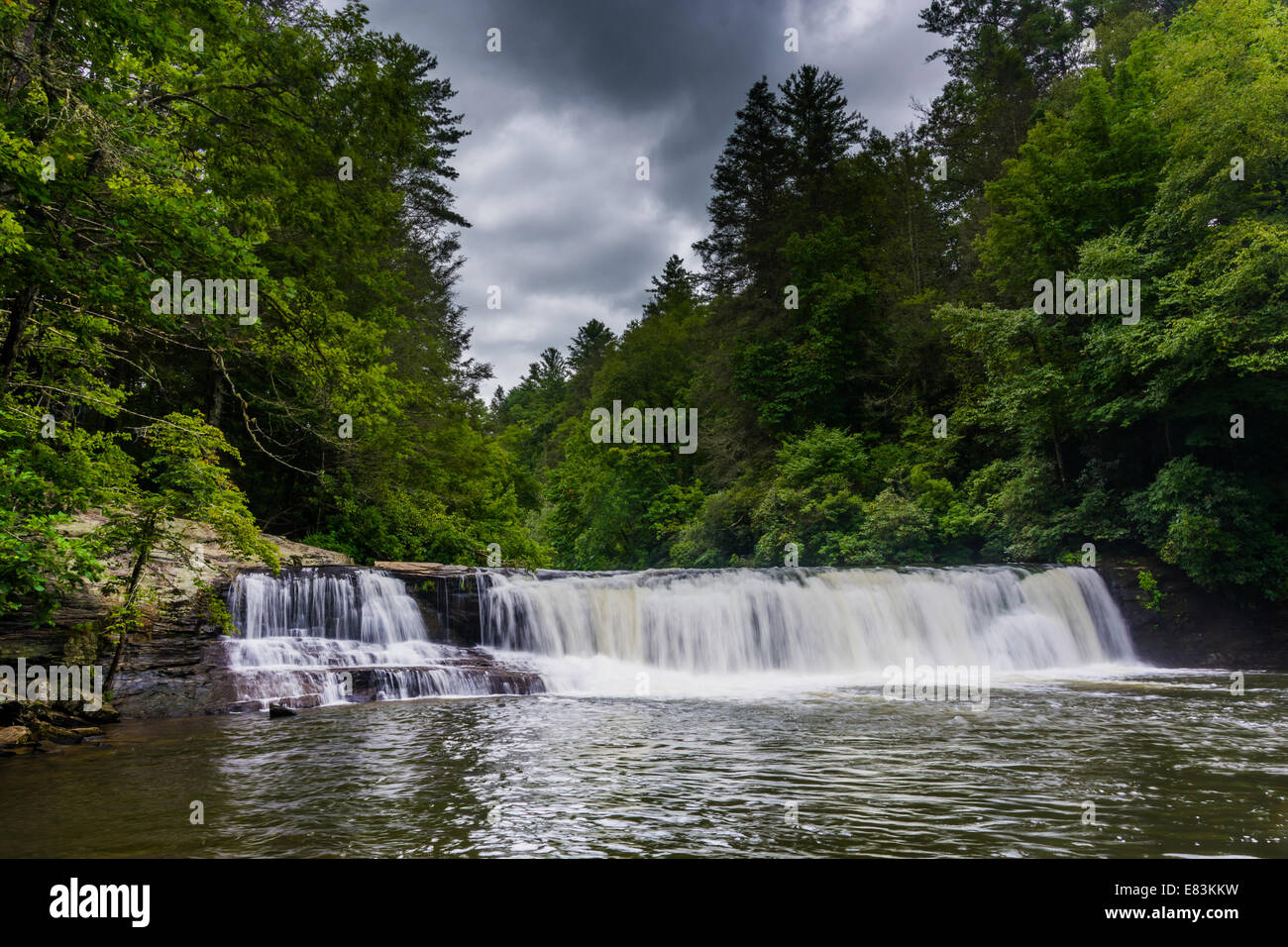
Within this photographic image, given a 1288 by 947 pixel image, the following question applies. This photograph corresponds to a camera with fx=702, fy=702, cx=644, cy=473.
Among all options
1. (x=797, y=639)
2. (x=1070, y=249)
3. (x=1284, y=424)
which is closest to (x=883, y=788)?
(x=797, y=639)

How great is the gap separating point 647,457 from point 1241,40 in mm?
26671

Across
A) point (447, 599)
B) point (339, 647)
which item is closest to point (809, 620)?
point (447, 599)

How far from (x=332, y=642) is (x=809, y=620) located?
415 inches

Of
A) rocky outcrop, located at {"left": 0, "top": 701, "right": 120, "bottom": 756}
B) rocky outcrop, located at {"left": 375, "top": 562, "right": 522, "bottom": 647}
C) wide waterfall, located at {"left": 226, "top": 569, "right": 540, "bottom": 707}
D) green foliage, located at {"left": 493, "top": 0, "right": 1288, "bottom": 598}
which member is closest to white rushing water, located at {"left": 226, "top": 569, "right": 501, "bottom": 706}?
wide waterfall, located at {"left": 226, "top": 569, "right": 540, "bottom": 707}

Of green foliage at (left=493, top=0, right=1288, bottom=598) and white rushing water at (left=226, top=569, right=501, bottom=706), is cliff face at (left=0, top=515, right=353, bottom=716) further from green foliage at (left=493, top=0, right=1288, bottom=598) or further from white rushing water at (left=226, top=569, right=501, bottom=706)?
green foliage at (left=493, top=0, right=1288, bottom=598)

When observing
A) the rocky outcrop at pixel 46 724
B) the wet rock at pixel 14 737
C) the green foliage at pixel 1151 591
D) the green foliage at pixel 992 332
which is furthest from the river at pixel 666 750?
the green foliage at pixel 992 332

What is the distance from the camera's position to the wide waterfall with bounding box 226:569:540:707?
36.3 ft

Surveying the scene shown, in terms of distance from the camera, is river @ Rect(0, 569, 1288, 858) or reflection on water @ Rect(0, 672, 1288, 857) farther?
river @ Rect(0, 569, 1288, 858)

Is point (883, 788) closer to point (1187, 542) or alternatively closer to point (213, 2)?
point (213, 2)

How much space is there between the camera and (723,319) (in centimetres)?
3266

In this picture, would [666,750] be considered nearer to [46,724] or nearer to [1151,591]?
[46,724]

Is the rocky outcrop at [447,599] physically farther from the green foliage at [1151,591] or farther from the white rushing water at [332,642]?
the green foliage at [1151,591]

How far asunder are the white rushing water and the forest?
7.70ft

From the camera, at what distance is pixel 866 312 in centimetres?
2997
